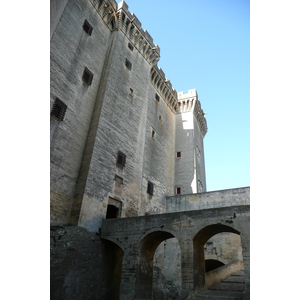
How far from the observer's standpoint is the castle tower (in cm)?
2502

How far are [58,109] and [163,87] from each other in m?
15.3

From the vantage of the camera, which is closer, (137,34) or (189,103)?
(137,34)

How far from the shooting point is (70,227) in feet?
39.5

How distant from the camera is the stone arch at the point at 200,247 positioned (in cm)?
1099

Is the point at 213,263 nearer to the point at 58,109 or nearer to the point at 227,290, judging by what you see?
the point at 227,290

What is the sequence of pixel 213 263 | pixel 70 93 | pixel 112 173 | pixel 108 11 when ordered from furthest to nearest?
pixel 213 263 → pixel 108 11 → pixel 112 173 → pixel 70 93

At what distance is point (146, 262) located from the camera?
499 inches

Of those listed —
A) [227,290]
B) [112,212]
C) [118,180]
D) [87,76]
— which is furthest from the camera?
[87,76]

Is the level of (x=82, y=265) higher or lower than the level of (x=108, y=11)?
lower

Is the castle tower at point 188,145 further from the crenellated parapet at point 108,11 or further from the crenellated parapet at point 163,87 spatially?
the crenellated parapet at point 108,11

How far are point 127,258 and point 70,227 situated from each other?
3.25 meters

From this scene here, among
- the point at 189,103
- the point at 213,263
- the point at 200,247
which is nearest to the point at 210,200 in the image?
the point at 213,263
